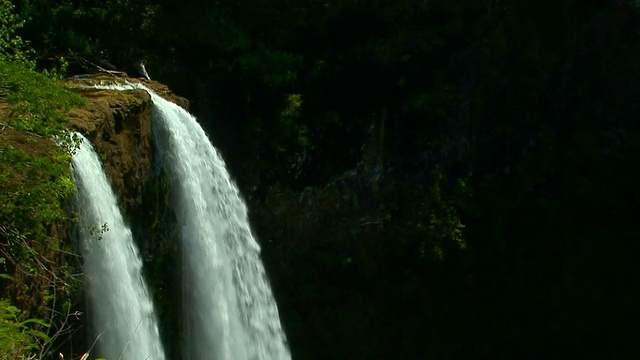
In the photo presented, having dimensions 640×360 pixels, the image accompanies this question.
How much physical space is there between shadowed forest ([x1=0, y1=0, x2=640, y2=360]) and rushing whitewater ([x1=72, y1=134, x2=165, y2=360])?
7663 millimetres

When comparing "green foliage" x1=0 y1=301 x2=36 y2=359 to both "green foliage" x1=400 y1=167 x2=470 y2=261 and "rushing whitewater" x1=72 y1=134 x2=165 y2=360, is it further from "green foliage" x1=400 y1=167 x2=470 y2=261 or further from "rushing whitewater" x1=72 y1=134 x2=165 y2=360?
"green foliage" x1=400 y1=167 x2=470 y2=261

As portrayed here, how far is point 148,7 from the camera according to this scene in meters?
15.3

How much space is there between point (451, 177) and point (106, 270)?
10.2m

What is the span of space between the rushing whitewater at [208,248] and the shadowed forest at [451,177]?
186 inches

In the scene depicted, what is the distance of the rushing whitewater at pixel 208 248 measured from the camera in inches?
388

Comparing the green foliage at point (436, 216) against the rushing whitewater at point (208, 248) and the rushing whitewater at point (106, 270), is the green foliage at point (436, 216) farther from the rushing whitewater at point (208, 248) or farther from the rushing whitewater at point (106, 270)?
the rushing whitewater at point (106, 270)

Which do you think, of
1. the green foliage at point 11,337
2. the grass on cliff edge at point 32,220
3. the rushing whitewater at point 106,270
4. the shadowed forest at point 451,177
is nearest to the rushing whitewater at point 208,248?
the rushing whitewater at point 106,270

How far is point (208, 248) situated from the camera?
1003 cm

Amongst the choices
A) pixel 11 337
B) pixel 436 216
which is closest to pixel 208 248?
pixel 11 337

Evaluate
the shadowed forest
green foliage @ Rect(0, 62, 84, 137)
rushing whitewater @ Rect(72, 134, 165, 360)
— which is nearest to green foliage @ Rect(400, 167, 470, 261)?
the shadowed forest

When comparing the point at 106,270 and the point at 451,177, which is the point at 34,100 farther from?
the point at 451,177

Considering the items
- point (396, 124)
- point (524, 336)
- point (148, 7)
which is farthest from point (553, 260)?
point (148, 7)

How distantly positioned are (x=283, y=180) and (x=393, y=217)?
241cm

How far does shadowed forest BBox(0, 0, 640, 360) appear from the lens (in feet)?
52.7
